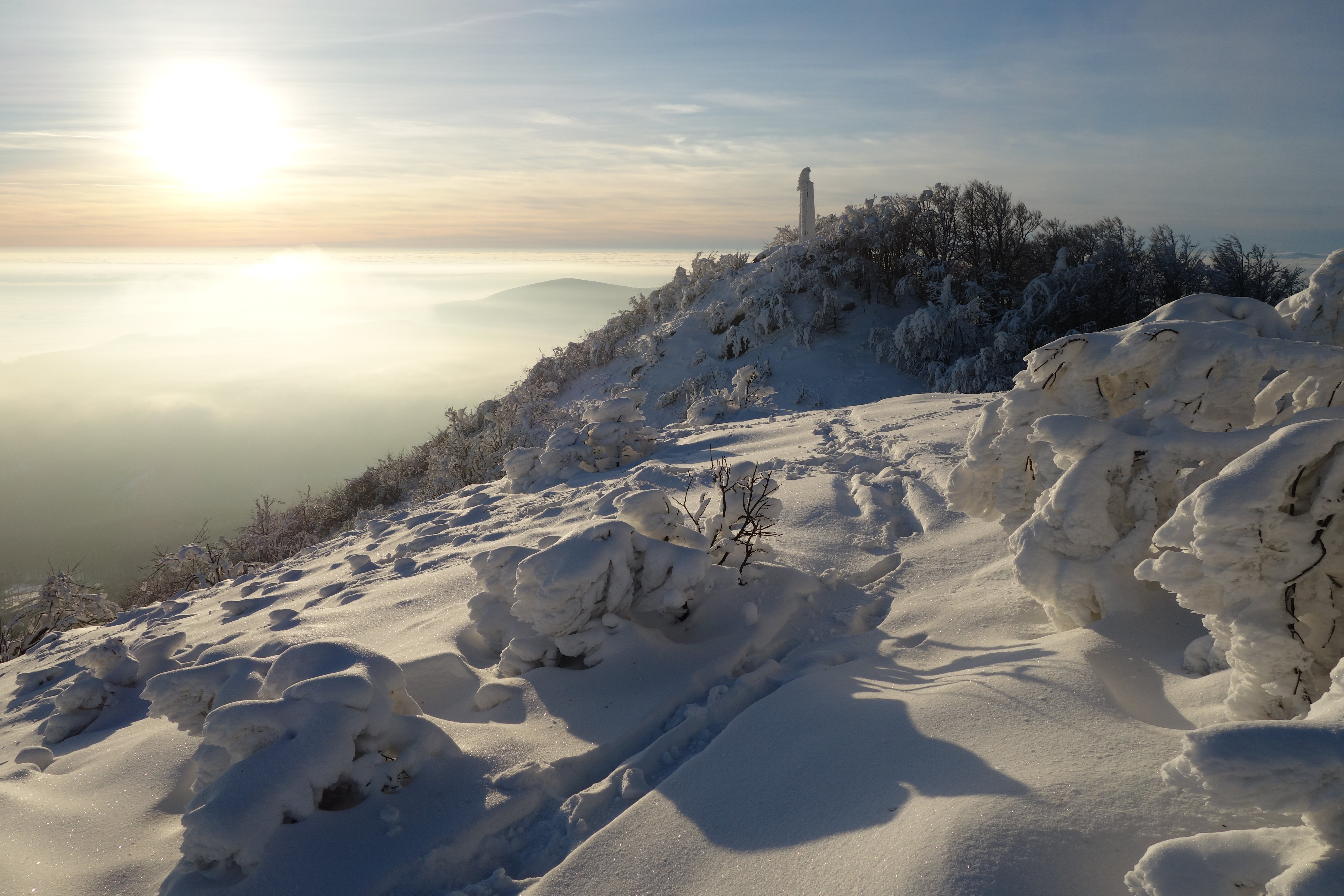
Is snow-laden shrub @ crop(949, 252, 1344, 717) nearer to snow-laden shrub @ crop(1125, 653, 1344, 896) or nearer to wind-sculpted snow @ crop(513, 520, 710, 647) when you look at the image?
snow-laden shrub @ crop(1125, 653, 1344, 896)

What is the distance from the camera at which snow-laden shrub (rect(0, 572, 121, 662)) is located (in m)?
10.2

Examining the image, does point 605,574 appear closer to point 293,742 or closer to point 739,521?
point 739,521

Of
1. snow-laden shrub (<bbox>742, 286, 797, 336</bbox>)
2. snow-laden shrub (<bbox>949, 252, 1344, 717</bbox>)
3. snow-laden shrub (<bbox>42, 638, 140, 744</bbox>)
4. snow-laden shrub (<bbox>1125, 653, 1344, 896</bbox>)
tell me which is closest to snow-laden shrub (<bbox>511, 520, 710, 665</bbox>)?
snow-laden shrub (<bbox>949, 252, 1344, 717</bbox>)

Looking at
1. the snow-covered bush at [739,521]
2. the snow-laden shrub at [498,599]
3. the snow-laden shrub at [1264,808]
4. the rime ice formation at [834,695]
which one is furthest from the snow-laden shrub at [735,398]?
the snow-laden shrub at [1264,808]

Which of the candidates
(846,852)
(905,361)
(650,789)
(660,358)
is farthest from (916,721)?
(660,358)

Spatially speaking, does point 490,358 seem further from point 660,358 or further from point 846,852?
point 846,852

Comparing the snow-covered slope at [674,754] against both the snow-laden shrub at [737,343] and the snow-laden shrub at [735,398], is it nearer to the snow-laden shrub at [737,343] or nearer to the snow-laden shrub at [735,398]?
the snow-laden shrub at [735,398]

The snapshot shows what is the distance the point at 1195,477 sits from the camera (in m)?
3.59

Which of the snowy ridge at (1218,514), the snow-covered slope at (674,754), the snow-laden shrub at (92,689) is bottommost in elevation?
the snow-laden shrub at (92,689)

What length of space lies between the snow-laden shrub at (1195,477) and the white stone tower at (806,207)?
23.1m

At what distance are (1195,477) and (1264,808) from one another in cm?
258

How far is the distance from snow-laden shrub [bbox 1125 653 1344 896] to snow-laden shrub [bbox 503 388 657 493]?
8.57 m

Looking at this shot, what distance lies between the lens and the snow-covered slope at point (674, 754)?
91.0 inches

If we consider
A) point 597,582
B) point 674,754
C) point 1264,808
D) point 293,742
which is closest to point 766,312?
point 597,582
